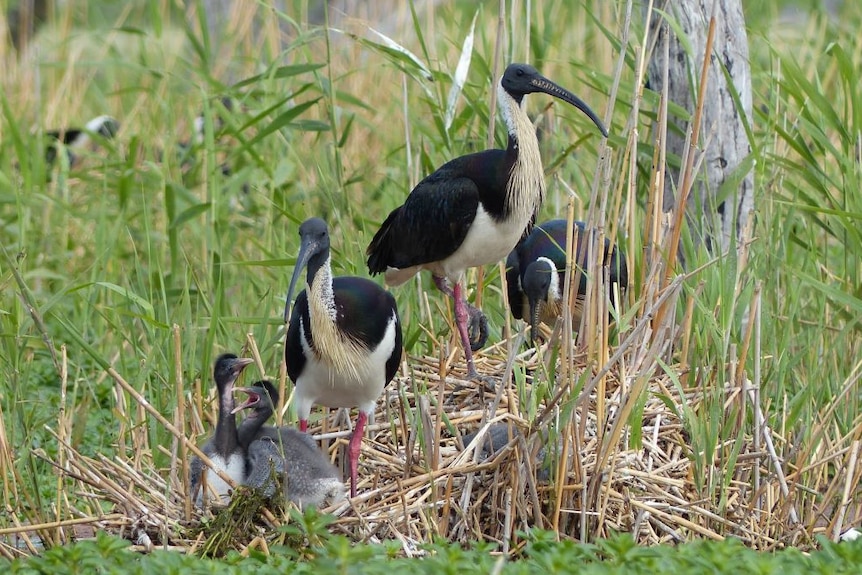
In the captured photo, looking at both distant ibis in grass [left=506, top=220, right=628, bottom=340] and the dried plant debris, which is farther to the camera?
distant ibis in grass [left=506, top=220, right=628, bottom=340]

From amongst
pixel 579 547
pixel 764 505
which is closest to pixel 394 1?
pixel 764 505

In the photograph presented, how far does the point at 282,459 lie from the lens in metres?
4.08

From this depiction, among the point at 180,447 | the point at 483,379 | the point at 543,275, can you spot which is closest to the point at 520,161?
the point at 543,275

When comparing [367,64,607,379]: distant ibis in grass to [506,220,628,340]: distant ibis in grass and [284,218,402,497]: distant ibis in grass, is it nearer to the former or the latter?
[506,220,628,340]: distant ibis in grass

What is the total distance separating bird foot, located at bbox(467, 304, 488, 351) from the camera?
515 cm

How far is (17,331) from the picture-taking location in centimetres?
456

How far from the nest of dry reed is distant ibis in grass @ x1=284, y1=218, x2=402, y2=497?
197 millimetres

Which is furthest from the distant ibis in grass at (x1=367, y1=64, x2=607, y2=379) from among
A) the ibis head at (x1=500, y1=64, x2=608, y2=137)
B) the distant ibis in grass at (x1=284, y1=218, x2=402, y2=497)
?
the distant ibis in grass at (x1=284, y1=218, x2=402, y2=497)

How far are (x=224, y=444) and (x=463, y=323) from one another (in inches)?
44.3

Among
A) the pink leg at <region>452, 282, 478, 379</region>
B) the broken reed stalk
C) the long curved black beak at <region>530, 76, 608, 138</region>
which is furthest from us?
the pink leg at <region>452, 282, 478, 379</region>

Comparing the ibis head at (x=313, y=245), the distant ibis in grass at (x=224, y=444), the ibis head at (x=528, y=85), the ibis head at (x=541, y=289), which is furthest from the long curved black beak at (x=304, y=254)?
the ibis head at (x=541, y=289)

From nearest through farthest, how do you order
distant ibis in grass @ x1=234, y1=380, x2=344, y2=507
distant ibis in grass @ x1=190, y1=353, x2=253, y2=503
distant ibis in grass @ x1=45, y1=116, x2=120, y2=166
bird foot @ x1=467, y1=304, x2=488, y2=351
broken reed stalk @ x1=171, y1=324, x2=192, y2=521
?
broken reed stalk @ x1=171, y1=324, x2=192, y2=521 < distant ibis in grass @ x1=234, y1=380, x2=344, y2=507 < distant ibis in grass @ x1=190, y1=353, x2=253, y2=503 < bird foot @ x1=467, y1=304, x2=488, y2=351 < distant ibis in grass @ x1=45, y1=116, x2=120, y2=166

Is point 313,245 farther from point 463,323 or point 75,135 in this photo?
point 75,135

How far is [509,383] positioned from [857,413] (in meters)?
1.23
